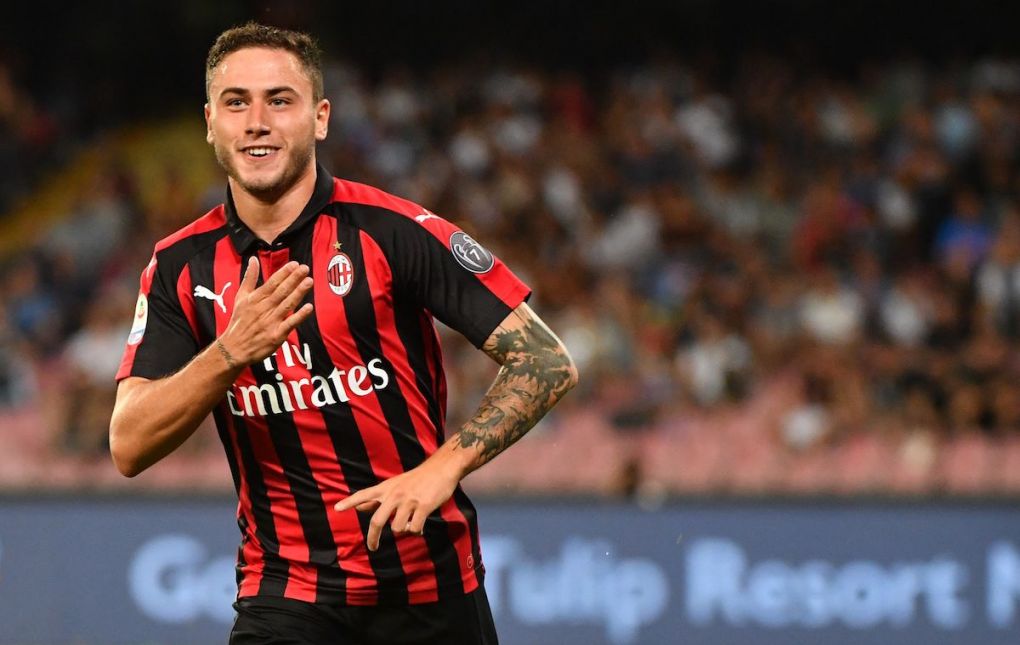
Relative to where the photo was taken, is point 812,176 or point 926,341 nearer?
point 926,341

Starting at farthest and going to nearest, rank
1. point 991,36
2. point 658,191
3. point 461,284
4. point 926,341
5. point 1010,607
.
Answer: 1. point 991,36
2. point 658,191
3. point 926,341
4. point 1010,607
5. point 461,284

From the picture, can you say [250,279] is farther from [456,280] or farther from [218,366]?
[456,280]

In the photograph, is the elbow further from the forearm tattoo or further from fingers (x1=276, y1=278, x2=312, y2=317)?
the forearm tattoo

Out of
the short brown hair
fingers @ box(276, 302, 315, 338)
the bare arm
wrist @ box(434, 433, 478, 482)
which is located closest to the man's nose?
the short brown hair

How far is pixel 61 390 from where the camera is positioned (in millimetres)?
10781

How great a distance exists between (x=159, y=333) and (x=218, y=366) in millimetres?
411

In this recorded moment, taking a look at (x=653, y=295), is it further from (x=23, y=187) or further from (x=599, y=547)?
(x=23, y=187)

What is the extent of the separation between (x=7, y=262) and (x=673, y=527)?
6.43m

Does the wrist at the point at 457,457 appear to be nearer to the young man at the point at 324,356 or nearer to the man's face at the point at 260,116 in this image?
the young man at the point at 324,356

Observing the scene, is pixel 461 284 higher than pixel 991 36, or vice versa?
pixel 991 36

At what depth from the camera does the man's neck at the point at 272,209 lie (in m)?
3.65

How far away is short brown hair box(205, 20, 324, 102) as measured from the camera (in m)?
3.58

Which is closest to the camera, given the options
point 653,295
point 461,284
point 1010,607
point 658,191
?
point 461,284

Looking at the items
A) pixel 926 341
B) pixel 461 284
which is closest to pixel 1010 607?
pixel 926 341
